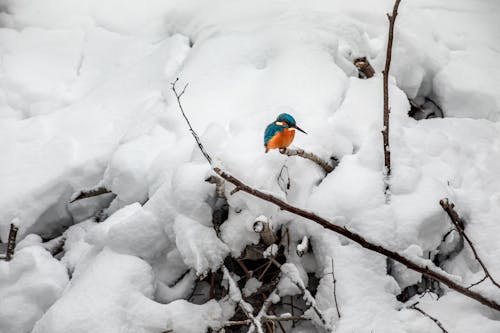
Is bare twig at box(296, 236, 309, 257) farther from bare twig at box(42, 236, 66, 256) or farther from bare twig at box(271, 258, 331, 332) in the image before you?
bare twig at box(42, 236, 66, 256)

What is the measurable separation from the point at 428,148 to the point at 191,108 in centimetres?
155

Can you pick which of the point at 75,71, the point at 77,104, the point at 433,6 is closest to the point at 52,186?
the point at 77,104

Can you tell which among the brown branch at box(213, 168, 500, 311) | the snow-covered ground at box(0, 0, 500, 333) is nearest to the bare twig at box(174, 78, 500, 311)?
the brown branch at box(213, 168, 500, 311)

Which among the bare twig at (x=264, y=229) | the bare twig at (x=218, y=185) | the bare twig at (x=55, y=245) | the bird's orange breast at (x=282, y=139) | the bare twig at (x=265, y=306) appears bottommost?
the bare twig at (x=55, y=245)

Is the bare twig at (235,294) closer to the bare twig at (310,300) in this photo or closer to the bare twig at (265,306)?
the bare twig at (265,306)

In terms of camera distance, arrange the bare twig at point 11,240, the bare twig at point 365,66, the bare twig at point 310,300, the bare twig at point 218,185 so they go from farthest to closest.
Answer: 1. the bare twig at point 365,66
2. the bare twig at point 11,240
3. the bare twig at point 218,185
4. the bare twig at point 310,300

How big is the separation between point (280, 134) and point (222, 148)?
44 centimetres

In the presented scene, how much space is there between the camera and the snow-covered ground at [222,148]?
69.4 inches

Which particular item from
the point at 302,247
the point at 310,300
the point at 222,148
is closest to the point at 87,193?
the point at 222,148

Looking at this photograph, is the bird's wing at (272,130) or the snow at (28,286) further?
the snow at (28,286)

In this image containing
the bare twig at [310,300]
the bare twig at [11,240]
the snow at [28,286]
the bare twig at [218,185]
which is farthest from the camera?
the bare twig at [11,240]

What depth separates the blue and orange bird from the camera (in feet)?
5.86

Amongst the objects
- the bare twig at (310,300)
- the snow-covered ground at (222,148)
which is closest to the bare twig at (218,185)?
the snow-covered ground at (222,148)

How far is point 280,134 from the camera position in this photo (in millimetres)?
1779
